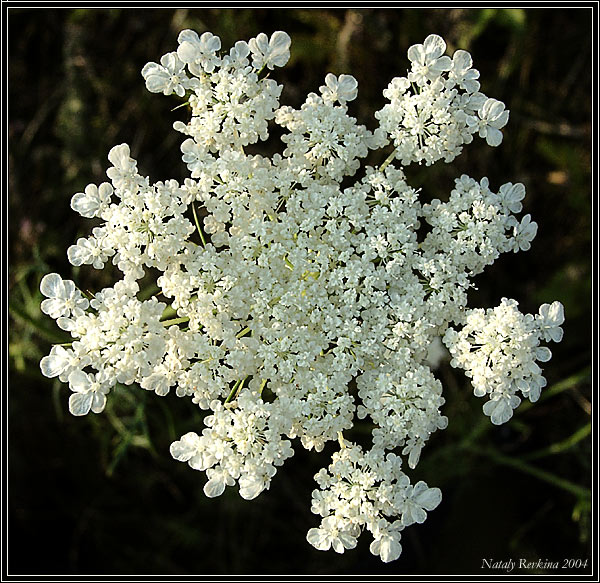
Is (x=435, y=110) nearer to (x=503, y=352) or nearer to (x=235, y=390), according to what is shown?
(x=503, y=352)

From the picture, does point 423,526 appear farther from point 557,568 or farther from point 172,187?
point 172,187

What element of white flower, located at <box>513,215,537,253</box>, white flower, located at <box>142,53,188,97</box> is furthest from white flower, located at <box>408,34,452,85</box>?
white flower, located at <box>142,53,188,97</box>

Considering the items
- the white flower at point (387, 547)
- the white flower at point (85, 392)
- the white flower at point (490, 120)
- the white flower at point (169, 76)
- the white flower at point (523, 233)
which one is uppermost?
the white flower at point (169, 76)

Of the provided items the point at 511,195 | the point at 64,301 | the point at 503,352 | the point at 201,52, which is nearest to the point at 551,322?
the point at 503,352

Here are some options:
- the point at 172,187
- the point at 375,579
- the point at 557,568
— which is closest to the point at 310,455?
the point at 375,579

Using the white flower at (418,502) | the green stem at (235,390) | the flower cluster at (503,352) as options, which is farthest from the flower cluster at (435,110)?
the white flower at (418,502)

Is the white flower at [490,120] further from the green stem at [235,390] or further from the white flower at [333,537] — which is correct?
the white flower at [333,537]

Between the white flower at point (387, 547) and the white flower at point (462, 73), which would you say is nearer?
the white flower at point (387, 547)
